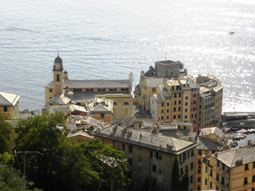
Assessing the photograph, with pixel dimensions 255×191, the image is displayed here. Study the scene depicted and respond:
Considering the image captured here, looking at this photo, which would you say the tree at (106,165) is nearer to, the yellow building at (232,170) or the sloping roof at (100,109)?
the yellow building at (232,170)

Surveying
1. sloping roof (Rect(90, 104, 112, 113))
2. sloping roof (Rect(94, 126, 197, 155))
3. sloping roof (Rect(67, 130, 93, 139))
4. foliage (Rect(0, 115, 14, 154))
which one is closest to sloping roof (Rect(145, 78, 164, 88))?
sloping roof (Rect(90, 104, 112, 113))

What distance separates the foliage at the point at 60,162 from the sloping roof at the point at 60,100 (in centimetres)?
3591

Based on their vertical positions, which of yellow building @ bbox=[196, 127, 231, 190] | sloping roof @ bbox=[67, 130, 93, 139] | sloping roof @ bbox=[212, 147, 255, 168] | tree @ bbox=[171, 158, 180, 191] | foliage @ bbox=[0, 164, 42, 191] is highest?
foliage @ bbox=[0, 164, 42, 191]

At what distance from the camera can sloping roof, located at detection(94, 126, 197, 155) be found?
5066 centimetres

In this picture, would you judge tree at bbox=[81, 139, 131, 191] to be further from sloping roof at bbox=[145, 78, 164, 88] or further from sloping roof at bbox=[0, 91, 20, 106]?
sloping roof at bbox=[145, 78, 164, 88]

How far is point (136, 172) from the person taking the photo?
52594mm

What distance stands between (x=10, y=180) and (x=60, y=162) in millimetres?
7067

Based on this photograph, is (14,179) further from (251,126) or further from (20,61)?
(20,61)

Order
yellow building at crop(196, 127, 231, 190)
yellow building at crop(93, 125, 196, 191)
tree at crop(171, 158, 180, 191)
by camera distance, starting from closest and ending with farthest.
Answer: tree at crop(171, 158, 180, 191) → yellow building at crop(93, 125, 196, 191) → yellow building at crop(196, 127, 231, 190)

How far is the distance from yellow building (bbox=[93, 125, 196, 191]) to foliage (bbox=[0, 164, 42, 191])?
1628 centimetres

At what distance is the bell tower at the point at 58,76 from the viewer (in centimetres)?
8612

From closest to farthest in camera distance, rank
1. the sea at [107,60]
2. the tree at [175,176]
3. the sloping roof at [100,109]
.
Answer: the tree at [175,176] < the sloping roof at [100,109] < the sea at [107,60]

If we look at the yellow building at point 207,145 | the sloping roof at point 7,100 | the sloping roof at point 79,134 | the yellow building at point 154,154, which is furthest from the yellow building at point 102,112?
the yellow building at point 154,154

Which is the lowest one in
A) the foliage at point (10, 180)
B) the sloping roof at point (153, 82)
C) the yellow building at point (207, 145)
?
the yellow building at point (207, 145)
